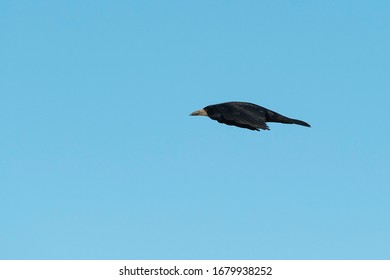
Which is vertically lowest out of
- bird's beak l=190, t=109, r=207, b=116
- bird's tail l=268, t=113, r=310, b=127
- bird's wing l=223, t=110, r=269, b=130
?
bird's wing l=223, t=110, r=269, b=130

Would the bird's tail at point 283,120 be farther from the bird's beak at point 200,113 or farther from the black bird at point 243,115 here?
the bird's beak at point 200,113

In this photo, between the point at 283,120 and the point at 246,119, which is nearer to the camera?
the point at 246,119

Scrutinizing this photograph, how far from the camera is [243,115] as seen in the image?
31422 millimetres

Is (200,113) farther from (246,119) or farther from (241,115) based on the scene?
(246,119)

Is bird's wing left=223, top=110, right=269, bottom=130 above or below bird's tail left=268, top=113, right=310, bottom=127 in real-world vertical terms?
below

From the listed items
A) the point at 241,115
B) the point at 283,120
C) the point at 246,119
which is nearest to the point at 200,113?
the point at 241,115

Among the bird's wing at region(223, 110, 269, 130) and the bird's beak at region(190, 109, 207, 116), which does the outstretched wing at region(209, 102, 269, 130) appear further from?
the bird's beak at region(190, 109, 207, 116)

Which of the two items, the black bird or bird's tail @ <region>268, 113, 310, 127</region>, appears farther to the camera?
bird's tail @ <region>268, 113, 310, 127</region>

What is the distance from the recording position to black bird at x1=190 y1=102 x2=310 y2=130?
30.7 m

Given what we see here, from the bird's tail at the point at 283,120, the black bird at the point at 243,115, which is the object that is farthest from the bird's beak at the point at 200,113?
the bird's tail at the point at 283,120

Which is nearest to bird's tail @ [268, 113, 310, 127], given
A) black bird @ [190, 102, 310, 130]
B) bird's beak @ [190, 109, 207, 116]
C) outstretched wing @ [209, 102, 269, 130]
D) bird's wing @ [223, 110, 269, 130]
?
black bird @ [190, 102, 310, 130]
